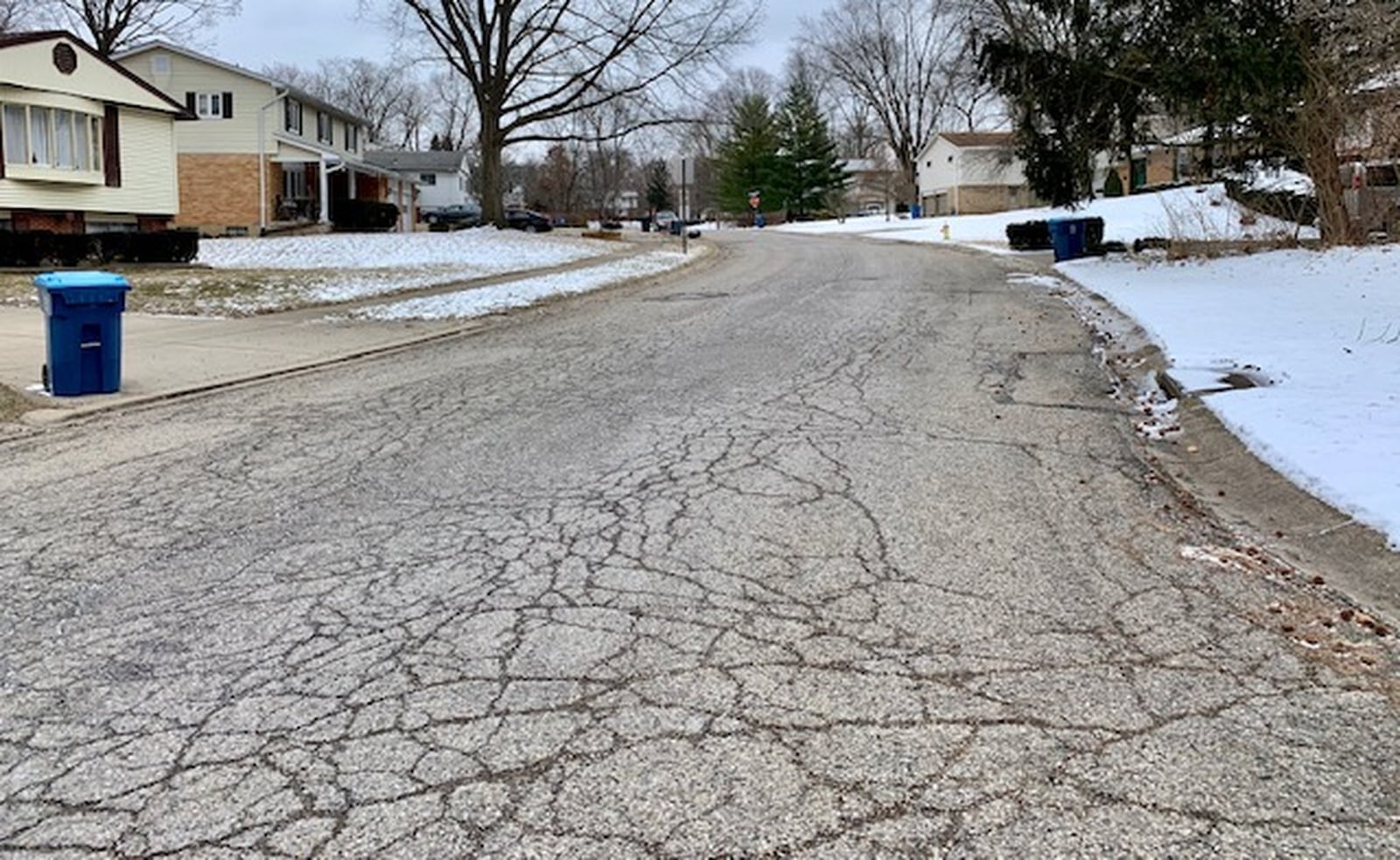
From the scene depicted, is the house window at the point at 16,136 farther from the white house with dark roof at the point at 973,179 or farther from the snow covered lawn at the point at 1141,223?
the white house with dark roof at the point at 973,179

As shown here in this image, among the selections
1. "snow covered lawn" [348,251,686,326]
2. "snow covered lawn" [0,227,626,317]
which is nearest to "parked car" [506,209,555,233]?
"snow covered lawn" [0,227,626,317]

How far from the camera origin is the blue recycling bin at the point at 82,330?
30.4ft

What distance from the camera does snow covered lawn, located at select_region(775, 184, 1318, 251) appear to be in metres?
21.9

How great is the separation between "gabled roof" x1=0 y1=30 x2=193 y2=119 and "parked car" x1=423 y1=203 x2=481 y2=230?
53.6 feet

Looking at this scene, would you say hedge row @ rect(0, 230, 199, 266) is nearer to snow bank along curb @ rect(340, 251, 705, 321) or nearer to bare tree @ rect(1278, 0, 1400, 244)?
snow bank along curb @ rect(340, 251, 705, 321)

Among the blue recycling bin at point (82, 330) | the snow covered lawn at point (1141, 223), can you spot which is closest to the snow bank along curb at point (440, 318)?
the blue recycling bin at point (82, 330)

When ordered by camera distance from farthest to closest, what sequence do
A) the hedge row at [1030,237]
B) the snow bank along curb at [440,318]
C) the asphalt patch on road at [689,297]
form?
the hedge row at [1030,237]
the asphalt patch on road at [689,297]
the snow bank along curb at [440,318]

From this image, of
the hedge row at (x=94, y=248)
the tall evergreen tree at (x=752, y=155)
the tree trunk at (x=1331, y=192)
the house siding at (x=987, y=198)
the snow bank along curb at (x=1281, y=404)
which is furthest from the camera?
the tall evergreen tree at (x=752, y=155)

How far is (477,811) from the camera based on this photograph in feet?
9.64

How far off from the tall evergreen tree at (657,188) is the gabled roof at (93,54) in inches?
2354

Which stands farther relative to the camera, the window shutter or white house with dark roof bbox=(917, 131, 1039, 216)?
white house with dark roof bbox=(917, 131, 1039, 216)

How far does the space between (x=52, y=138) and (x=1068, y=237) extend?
85.6 feet

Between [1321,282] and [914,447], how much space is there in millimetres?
10059

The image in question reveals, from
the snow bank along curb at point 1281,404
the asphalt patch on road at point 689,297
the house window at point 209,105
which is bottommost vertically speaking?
the snow bank along curb at point 1281,404
